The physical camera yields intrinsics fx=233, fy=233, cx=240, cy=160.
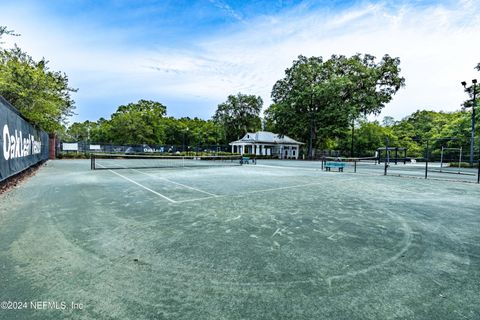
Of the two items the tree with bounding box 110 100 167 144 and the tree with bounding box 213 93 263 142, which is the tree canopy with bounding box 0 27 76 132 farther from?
the tree with bounding box 213 93 263 142

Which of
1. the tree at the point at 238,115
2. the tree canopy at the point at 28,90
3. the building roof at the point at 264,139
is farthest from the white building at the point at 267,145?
the tree canopy at the point at 28,90

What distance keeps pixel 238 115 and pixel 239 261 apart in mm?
64890

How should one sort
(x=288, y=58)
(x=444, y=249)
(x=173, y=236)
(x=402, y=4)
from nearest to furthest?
(x=444, y=249), (x=173, y=236), (x=402, y=4), (x=288, y=58)

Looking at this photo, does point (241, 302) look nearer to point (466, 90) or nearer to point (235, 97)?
point (466, 90)

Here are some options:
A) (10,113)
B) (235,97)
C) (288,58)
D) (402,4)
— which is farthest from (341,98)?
(10,113)

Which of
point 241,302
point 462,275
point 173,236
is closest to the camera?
point 241,302

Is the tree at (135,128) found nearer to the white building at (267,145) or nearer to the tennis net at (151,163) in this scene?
the tennis net at (151,163)

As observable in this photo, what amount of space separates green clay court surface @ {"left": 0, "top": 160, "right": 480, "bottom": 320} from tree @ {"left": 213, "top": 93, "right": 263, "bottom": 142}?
6104 cm

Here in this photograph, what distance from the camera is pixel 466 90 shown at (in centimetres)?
2953

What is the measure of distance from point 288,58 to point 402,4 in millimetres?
33512

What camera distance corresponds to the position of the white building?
49375 mm

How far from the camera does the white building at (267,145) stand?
162 feet

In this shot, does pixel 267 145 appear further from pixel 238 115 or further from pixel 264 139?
pixel 238 115

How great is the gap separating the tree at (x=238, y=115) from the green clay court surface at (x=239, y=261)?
61042 mm
